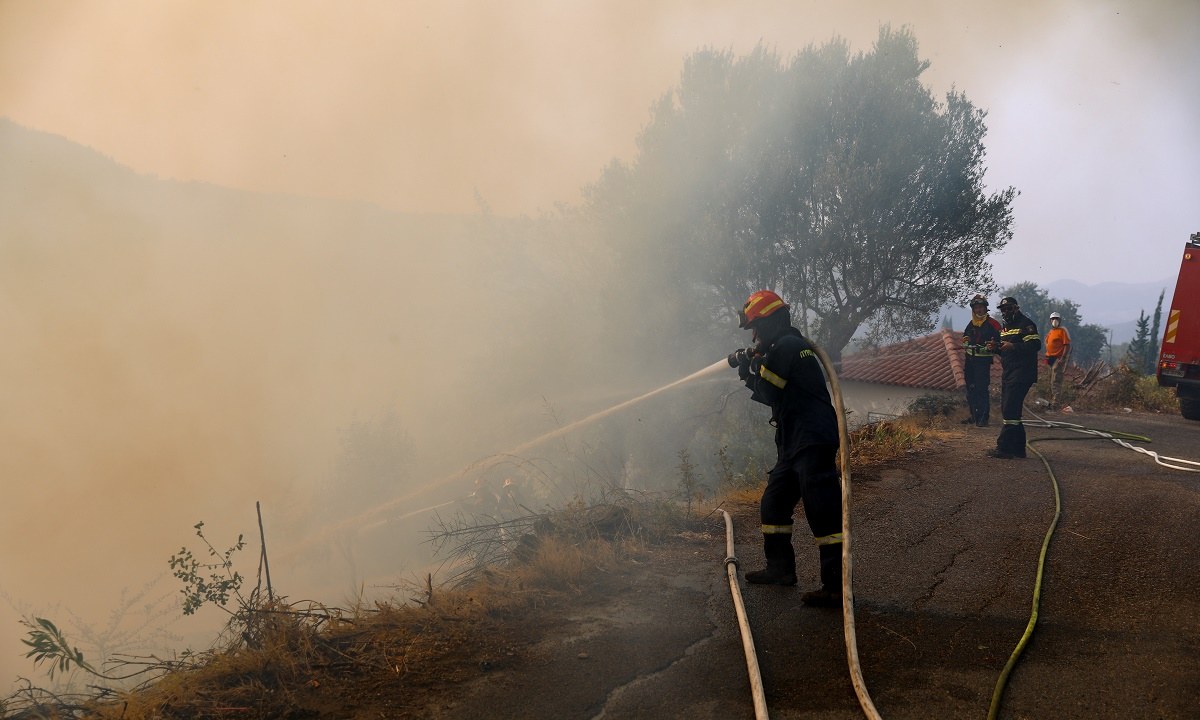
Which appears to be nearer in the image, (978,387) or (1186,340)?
(978,387)

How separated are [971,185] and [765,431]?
7.17 meters

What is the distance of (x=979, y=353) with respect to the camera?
30.8 ft

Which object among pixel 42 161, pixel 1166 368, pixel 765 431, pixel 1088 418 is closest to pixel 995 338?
pixel 1088 418

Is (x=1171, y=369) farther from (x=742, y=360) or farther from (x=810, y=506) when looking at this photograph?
(x=810, y=506)

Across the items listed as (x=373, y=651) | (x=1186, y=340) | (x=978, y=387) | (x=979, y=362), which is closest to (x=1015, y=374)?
(x=979, y=362)

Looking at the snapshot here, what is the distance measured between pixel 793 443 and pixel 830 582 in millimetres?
738

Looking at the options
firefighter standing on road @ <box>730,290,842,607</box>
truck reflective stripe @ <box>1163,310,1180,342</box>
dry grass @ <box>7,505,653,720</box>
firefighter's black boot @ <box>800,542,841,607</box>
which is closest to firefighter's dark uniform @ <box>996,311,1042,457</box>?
firefighter standing on road @ <box>730,290,842,607</box>

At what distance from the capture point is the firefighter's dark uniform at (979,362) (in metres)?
9.30

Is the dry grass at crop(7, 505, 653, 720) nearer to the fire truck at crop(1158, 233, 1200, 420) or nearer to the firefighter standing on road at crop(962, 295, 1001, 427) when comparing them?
the firefighter standing on road at crop(962, 295, 1001, 427)

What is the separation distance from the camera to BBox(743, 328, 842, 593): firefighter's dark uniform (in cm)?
374

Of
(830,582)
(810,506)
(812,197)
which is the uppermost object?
(812,197)

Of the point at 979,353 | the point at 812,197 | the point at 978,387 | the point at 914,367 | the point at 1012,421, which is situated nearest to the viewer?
the point at 1012,421

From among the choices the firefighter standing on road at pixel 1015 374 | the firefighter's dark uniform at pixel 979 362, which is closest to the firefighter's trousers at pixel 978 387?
the firefighter's dark uniform at pixel 979 362

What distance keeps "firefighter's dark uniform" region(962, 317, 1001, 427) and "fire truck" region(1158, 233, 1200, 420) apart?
12.8 feet
